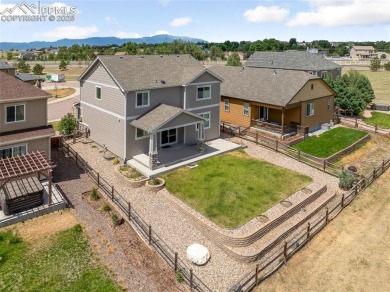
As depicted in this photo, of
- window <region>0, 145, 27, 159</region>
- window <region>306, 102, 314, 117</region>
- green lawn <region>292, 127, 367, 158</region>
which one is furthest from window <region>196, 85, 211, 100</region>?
window <region>0, 145, 27, 159</region>

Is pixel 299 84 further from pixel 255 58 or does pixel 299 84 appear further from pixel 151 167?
pixel 255 58

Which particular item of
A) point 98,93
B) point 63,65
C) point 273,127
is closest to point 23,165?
point 98,93

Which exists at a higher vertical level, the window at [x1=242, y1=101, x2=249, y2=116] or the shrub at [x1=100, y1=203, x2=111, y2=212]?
the window at [x1=242, y1=101, x2=249, y2=116]

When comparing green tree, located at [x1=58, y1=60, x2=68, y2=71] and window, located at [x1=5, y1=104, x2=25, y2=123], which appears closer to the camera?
window, located at [x1=5, y1=104, x2=25, y2=123]

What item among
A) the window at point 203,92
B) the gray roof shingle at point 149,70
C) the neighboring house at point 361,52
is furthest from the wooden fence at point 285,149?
the neighboring house at point 361,52

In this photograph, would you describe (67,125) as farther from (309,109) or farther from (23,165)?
(309,109)

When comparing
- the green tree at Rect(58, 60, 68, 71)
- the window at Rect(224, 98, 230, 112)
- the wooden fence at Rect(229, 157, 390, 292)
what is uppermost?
the green tree at Rect(58, 60, 68, 71)

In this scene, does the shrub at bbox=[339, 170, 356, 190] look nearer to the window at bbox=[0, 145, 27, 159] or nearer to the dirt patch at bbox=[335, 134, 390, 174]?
the dirt patch at bbox=[335, 134, 390, 174]
